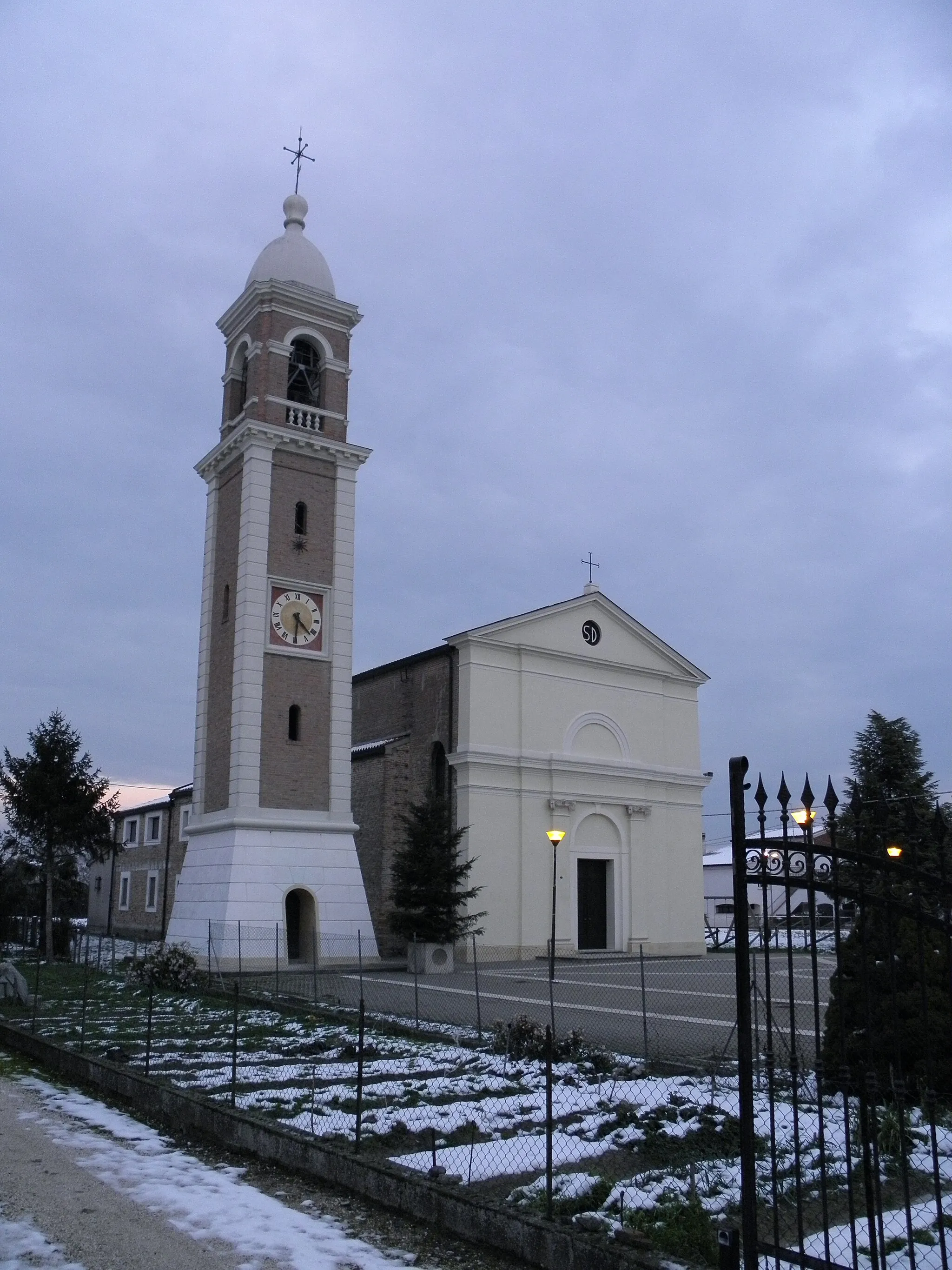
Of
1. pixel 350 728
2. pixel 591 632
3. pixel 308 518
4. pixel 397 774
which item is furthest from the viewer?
pixel 591 632

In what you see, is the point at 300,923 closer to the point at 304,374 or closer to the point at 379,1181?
A: the point at 304,374

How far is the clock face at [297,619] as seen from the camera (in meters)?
28.6

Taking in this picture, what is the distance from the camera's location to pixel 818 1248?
20.5 ft

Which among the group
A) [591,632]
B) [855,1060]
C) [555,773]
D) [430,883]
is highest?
[591,632]

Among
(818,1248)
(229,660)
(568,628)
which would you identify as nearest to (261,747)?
(229,660)

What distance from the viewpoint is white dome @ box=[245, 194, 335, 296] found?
3161 centimetres

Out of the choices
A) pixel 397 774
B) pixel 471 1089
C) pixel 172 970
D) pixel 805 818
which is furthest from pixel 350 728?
pixel 805 818

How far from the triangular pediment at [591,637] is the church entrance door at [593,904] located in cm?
666

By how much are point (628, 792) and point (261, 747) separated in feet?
43.4

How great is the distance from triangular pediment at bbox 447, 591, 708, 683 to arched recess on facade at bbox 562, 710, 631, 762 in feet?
6.13

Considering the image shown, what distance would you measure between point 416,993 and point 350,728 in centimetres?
1459

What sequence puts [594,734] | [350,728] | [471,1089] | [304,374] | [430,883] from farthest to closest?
[594,734]
[304,374]
[350,728]
[430,883]
[471,1089]

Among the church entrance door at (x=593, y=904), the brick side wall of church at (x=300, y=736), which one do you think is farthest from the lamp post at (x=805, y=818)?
the church entrance door at (x=593, y=904)

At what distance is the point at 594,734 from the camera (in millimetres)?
35094
